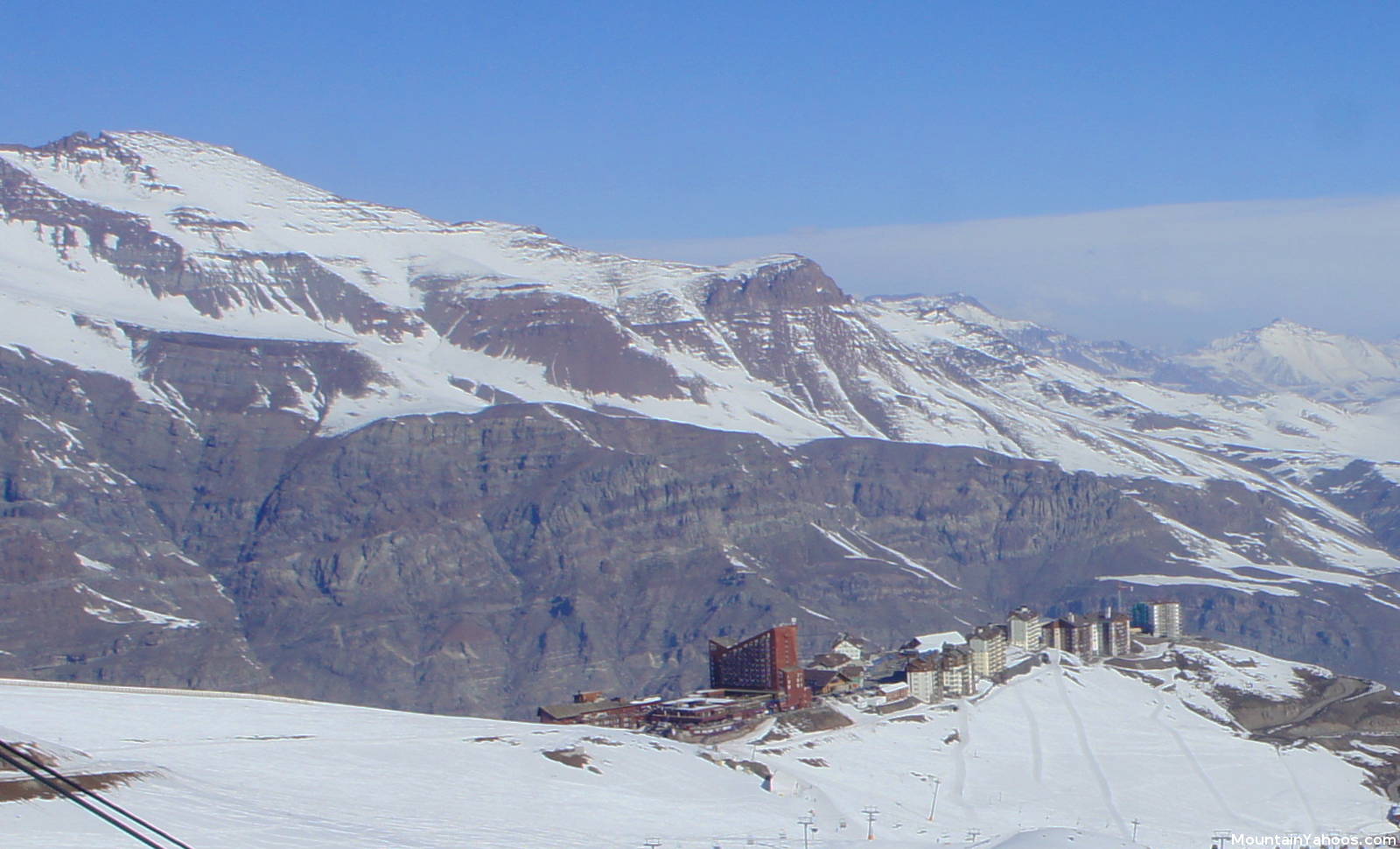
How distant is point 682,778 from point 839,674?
5439 centimetres

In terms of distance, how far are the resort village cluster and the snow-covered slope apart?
12.8 ft

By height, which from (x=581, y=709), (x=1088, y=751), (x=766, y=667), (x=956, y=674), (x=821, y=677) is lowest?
(x=1088, y=751)

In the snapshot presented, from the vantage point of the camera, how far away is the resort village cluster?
142250 millimetres

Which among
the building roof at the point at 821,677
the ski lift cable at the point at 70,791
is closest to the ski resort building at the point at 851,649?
the building roof at the point at 821,677

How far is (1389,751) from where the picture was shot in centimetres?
15138

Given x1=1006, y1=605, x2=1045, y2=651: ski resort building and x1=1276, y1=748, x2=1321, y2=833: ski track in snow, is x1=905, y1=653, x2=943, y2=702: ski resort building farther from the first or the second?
x1=1006, y1=605, x2=1045, y2=651: ski resort building

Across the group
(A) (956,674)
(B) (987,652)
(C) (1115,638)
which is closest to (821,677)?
(A) (956,674)

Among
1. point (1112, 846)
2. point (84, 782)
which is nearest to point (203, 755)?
point (84, 782)

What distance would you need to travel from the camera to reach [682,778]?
361 feet

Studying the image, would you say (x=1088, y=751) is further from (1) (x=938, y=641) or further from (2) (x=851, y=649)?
(2) (x=851, y=649)

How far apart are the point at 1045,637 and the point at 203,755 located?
117 m

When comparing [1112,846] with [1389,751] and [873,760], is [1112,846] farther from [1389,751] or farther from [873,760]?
[1389,751]

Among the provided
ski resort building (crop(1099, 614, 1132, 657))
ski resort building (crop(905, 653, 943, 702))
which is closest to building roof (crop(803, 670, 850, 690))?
ski resort building (crop(905, 653, 943, 702))

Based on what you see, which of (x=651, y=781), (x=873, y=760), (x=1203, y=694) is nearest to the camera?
(x=651, y=781)
